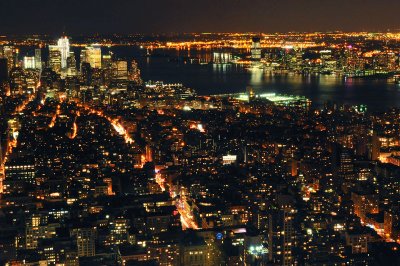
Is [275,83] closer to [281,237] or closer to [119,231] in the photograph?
[119,231]

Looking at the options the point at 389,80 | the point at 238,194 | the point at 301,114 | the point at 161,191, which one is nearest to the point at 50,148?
the point at 161,191

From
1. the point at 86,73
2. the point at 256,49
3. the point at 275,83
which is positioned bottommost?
the point at 275,83

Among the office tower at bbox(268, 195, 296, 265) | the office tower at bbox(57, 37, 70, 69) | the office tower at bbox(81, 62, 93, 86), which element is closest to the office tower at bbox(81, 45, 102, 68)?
the office tower at bbox(57, 37, 70, 69)

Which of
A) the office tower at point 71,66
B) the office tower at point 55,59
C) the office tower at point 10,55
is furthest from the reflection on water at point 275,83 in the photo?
the office tower at point 10,55

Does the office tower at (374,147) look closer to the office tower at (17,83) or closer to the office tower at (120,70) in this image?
the office tower at (17,83)

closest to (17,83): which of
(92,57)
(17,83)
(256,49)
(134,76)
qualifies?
(17,83)
